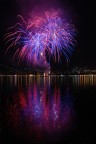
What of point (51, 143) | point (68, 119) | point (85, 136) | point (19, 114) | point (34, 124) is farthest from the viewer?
point (19, 114)

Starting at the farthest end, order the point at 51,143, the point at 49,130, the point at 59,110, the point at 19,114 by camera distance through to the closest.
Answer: the point at 59,110, the point at 19,114, the point at 49,130, the point at 51,143

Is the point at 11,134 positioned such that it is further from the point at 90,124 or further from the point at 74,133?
the point at 90,124

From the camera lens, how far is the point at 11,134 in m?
15.0

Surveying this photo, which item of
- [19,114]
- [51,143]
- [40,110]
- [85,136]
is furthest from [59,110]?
[51,143]

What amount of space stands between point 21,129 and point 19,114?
465cm

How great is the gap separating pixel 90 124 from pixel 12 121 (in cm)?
491

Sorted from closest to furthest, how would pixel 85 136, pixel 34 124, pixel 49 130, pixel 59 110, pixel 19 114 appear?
pixel 85 136 → pixel 49 130 → pixel 34 124 → pixel 19 114 → pixel 59 110

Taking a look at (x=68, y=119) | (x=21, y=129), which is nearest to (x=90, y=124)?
(x=68, y=119)

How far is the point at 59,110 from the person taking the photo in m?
22.8

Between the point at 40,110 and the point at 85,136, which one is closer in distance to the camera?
the point at 85,136

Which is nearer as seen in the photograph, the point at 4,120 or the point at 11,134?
the point at 11,134

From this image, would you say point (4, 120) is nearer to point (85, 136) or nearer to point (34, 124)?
point (34, 124)

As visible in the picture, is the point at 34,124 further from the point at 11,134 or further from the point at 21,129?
the point at 11,134

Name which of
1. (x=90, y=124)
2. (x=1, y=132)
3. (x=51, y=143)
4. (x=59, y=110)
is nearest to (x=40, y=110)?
(x=59, y=110)
